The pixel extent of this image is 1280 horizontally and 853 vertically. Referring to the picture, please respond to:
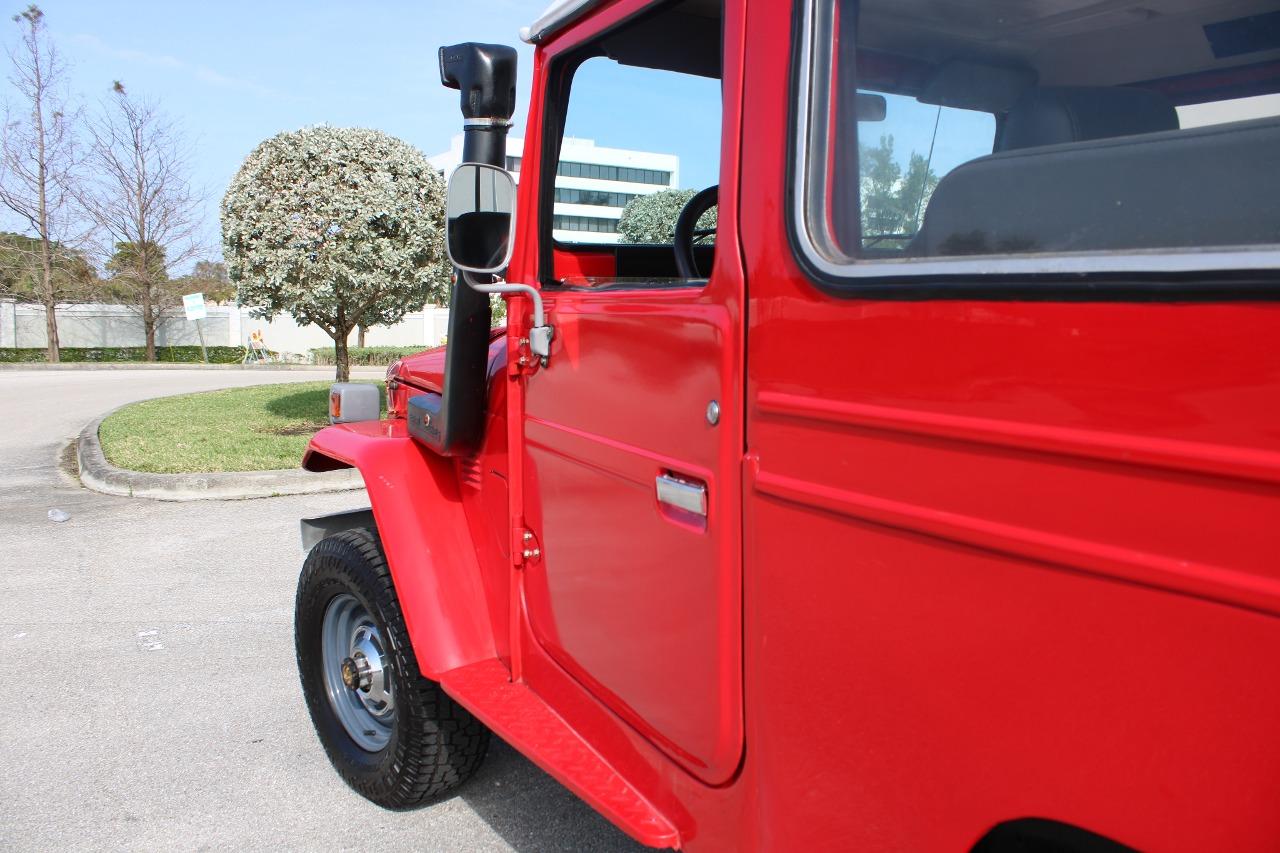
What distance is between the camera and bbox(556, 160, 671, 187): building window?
219 cm

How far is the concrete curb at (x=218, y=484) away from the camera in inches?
300

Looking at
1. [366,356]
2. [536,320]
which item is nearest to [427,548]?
[536,320]

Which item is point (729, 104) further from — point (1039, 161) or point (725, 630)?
point (725, 630)

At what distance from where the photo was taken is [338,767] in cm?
308

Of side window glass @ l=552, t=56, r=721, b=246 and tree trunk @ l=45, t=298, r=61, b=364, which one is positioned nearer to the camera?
side window glass @ l=552, t=56, r=721, b=246

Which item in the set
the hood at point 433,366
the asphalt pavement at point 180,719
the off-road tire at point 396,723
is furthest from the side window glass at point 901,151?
the asphalt pavement at point 180,719

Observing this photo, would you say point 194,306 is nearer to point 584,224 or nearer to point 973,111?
point 584,224

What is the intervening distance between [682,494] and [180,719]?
2890 millimetres

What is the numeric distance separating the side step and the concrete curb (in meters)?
5.58

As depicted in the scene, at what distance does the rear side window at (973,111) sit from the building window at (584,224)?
97cm

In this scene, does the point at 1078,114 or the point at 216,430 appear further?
the point at 216,430

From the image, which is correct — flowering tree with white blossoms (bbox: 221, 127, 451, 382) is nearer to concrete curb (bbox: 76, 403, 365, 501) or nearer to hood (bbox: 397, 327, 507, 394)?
concrete curb (bbox: 76, 403, 365, 501)

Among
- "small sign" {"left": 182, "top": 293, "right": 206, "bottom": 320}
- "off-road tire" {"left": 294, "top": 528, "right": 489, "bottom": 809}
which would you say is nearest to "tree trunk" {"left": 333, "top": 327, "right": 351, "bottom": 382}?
"off-road tire" {"left": 294, "top": 528, "right": 489, "bottom": 809}

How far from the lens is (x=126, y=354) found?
31953 mm
